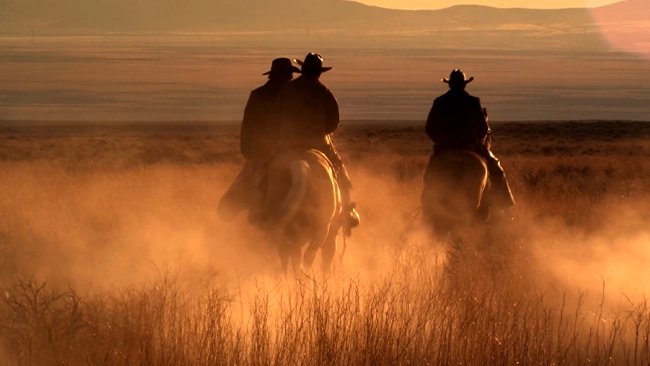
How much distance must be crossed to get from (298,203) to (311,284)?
700 millimetres

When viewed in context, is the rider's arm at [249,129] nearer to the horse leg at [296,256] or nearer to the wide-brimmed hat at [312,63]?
the wide-brimmed hat at [312,63]

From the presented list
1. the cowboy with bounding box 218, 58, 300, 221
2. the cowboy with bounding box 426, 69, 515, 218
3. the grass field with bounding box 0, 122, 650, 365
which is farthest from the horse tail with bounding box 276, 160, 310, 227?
the cowboy with bounding box 426, 69, 515, 218

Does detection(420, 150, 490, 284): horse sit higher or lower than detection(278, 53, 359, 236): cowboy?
lower

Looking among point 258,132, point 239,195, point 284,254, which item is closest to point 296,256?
point 284,254

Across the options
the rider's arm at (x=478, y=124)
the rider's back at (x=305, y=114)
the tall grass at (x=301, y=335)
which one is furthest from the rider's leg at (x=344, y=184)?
the rider's arm at (x=478, y=124)

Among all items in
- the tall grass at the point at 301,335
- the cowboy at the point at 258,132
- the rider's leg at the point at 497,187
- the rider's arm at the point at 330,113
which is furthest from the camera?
the rider's leg at the point at 497,187

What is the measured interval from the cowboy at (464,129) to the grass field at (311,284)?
0.64 m

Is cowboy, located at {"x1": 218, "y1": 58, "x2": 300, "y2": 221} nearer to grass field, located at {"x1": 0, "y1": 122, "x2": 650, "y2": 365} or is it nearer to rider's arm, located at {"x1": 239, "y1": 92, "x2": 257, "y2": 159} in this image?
rider's arm, located at {"x1": 239, "y1": 92, "x2": 257, "y2": 159}

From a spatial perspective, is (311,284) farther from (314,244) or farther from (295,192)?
(295,192)

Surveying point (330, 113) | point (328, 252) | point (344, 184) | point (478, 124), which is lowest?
point (328, 252)

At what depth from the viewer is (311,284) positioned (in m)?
9.82

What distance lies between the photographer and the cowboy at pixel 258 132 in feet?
38.8

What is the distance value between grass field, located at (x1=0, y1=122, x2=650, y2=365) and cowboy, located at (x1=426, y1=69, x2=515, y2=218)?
2.10ft

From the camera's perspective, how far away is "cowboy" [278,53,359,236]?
10656 millimetres
